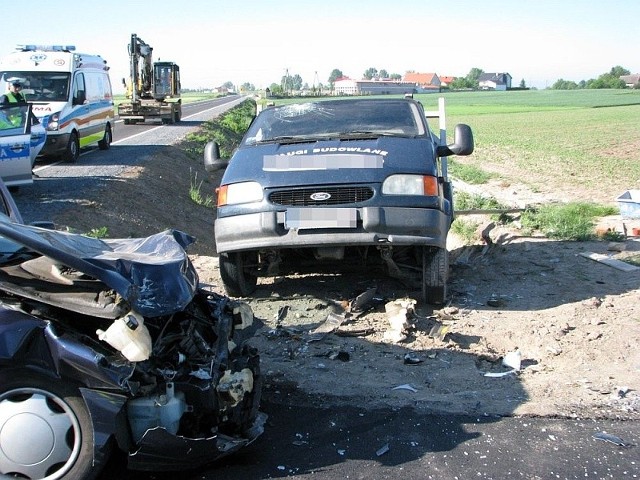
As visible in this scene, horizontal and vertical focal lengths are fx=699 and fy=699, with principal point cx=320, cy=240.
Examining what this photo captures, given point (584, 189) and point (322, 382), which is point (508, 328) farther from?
point (584, 189)

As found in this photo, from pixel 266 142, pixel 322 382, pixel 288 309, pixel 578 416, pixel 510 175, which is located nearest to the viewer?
pixel 578 416

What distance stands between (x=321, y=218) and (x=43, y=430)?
10.6ft

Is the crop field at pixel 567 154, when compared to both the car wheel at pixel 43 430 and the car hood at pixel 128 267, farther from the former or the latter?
the car wheel at pixel 43 430

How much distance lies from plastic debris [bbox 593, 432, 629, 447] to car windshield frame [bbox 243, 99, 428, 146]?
362 cm

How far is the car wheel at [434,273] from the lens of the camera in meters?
6.29

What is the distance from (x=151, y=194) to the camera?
15.0 m

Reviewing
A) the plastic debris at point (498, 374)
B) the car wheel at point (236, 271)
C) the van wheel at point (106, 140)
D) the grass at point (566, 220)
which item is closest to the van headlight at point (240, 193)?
the car wheel at point (236, 271)

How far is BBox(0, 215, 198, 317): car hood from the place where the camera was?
3.31 meters

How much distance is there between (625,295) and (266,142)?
3857mm

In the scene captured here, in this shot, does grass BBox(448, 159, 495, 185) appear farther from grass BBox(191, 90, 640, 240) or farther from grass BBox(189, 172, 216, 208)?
grass BBox(189, 172, 216, 208)

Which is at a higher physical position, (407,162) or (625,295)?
(407,162)

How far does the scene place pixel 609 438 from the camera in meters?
4.06

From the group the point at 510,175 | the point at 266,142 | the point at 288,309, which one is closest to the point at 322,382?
the point at 288,309

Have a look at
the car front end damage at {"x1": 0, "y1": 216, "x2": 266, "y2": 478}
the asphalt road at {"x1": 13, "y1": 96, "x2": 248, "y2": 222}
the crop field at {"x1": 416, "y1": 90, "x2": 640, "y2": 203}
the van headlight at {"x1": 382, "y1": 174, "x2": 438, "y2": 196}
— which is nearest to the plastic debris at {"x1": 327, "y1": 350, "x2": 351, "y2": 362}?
the van headlight at {"x1": 382, "y1": 174, "x2": 438, "y2": 196}
